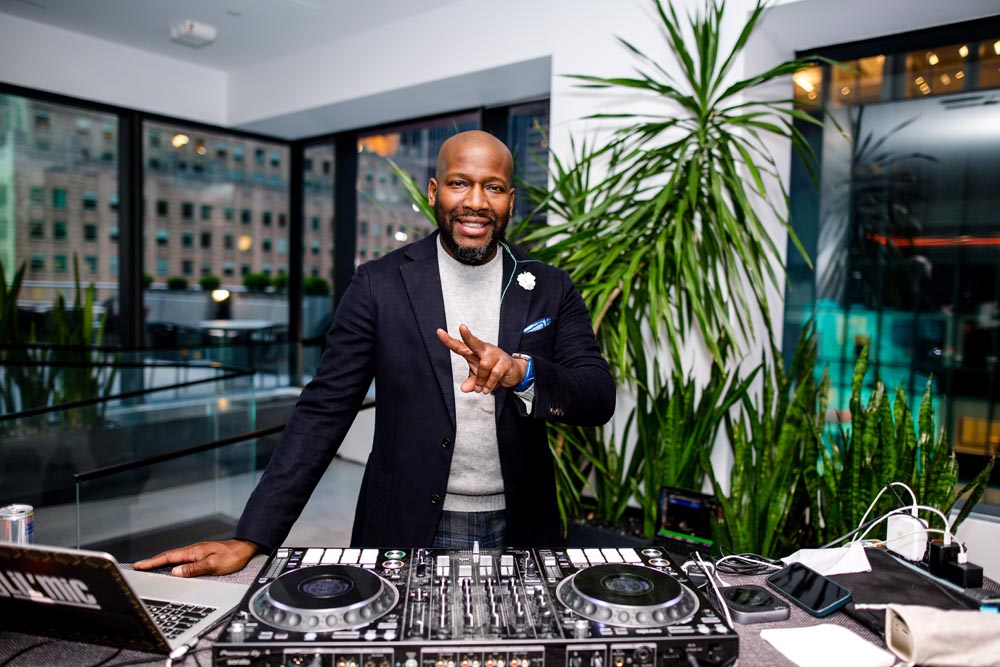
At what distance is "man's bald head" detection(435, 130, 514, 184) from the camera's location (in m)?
1.59

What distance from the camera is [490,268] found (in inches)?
69.4

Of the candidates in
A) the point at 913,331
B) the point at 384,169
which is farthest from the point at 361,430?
the point at 913,331

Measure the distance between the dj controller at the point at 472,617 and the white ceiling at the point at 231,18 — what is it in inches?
150

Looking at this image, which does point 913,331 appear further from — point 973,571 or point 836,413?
point 973,571

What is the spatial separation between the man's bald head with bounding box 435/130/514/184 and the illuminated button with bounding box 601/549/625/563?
2.87 ft

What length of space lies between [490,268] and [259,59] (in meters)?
4.40

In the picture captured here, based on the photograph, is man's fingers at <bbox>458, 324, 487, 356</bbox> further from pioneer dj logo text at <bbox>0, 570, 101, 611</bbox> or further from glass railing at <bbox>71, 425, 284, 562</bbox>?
glass railing at <bbox>71, 425, 284, 562</bbox>

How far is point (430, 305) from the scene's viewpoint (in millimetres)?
1662

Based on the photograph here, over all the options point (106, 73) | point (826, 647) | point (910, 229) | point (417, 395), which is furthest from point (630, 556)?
point (106, 73)

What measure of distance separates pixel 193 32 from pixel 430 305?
3702 millimetres

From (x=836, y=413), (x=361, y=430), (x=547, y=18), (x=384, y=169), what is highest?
(x=547, y=18)

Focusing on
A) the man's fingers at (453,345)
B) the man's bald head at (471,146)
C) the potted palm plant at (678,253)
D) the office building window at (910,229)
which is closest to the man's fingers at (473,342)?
the man's fingers at (453,345)

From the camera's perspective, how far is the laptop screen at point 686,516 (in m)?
2.52

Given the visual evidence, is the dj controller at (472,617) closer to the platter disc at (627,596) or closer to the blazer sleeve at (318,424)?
the platter disc at (627,596)
